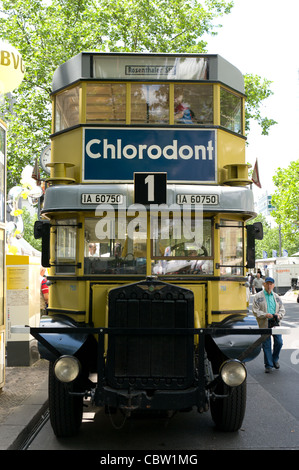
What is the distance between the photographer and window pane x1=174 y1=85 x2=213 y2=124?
6.53 m

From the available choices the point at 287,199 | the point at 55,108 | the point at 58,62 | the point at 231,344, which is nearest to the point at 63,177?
the point at 55,108

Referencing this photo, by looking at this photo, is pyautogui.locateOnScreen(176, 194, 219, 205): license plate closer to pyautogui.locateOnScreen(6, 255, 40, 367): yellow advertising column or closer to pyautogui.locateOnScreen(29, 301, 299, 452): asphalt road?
pyautogui.locateOnScreen(29, 301, 299, 452): asphalt road

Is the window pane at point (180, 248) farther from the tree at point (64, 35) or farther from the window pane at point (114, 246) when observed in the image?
the tree at point (64, 35)

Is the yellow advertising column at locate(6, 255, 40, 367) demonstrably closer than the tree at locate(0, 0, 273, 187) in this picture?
Yes

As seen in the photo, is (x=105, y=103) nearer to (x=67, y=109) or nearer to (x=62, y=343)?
(x=67, y=109)

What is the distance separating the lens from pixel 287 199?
4566 centimetres

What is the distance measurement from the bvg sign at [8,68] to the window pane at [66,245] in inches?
94.4

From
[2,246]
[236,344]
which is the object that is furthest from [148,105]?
[2,246]

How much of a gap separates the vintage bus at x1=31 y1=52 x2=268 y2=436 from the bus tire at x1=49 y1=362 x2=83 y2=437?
0.6 inches

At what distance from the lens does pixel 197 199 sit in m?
6.11

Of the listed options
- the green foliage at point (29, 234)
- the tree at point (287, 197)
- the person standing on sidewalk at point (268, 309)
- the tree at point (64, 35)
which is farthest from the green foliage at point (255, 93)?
the green foliage at point (29, 234)

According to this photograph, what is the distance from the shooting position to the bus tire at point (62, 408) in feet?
18.7

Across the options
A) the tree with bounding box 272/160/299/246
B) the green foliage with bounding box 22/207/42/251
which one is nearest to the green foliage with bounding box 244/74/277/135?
the tree with bounding box 272/160/299/246
